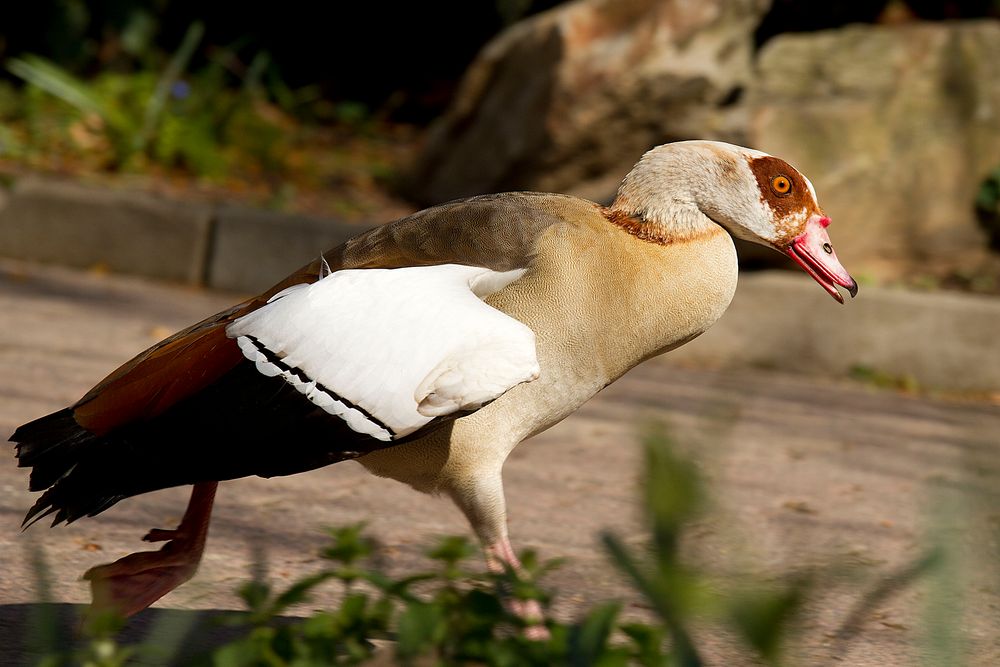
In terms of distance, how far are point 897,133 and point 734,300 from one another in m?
1.37

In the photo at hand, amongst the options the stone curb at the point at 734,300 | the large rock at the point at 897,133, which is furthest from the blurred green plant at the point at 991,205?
the stone curb at the point at 734,300

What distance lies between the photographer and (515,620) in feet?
5.80

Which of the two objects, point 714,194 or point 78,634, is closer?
point 78,634

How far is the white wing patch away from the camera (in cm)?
221

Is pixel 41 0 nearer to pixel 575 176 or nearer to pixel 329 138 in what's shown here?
pixel 329 138

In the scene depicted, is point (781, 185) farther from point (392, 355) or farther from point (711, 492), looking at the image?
point (711, 492)

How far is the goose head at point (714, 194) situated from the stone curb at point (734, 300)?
3.65 meters

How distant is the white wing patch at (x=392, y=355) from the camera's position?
87.2 inches

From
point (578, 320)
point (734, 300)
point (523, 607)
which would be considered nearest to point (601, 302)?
point (578, 320)

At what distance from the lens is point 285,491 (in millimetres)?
3750

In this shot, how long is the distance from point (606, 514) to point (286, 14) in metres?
7.90

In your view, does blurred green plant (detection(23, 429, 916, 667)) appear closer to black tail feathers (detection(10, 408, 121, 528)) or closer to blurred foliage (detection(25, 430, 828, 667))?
blurred foliage (detection(25, 430, 828, 667))

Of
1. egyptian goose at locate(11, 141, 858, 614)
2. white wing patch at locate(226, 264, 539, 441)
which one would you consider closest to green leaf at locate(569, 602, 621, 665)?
egyptian goose at locate(11, 141, 858, 614)

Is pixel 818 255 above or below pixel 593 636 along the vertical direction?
above
